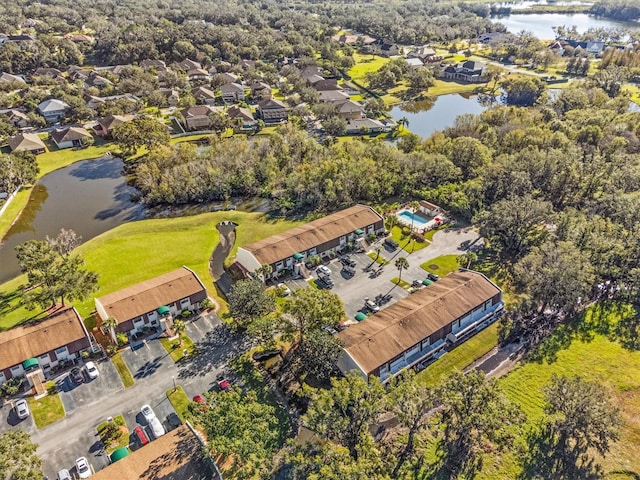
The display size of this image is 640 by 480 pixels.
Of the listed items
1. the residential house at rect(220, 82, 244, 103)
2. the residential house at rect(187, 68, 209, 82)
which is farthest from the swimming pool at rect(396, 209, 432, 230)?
the residential house at rect(187, 68, 209, 82)

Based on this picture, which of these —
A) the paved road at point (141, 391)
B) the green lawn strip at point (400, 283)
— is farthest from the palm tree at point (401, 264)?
the paved road at point (141, 391)

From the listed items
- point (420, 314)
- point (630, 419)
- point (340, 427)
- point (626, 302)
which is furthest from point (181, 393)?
point (626, 302)

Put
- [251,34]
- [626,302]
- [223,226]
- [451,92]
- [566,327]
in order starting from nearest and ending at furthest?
[566,327]
[626,302]
[223,226]
[451,92]
[251,34]

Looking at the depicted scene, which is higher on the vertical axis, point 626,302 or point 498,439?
point 498,439

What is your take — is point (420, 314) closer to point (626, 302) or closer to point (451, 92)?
point (626, 302)

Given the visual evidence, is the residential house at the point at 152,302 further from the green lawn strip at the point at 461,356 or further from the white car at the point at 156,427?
the green lawn strip at the point at 461,356

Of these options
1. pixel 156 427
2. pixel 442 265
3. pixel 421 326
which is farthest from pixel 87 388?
pixel 442 265
